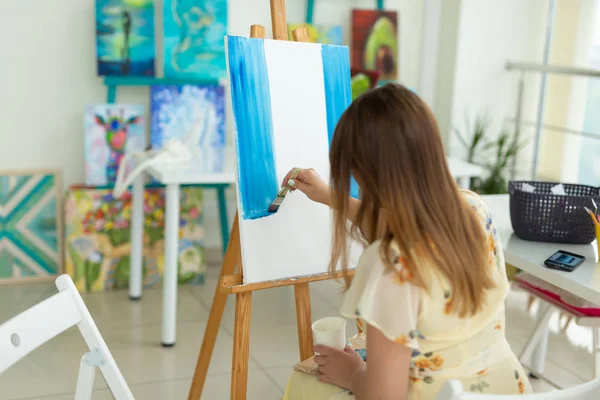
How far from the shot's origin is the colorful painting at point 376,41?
12.1 ft

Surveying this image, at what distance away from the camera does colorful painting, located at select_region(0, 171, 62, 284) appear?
10.9 ft

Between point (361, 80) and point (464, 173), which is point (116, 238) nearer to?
point (361, 80)

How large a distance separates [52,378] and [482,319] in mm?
1690

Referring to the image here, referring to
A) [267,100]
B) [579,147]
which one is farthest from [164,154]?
[579,147]

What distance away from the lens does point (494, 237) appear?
1.35 metres

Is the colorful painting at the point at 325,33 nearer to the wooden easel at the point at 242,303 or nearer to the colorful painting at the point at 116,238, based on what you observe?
the colorful painting at the point at 116,238

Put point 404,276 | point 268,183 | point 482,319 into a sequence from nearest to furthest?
point 404,276, point 482,319, point 268,183

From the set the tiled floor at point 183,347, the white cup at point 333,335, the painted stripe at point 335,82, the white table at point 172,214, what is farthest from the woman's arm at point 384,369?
the white table at point 172,214

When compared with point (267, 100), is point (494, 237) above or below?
below

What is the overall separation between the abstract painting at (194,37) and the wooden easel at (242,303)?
5.13 feet

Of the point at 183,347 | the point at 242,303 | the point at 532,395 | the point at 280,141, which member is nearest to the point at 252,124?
the point at 280,141

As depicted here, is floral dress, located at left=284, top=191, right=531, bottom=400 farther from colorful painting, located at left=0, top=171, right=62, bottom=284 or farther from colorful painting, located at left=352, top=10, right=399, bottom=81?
colorful painting, located at left=352, top=10, right=399, bottom=81

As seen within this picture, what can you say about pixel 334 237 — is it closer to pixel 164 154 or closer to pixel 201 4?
pixel 164 154

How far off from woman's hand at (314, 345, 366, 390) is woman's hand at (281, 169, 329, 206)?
39 cm
